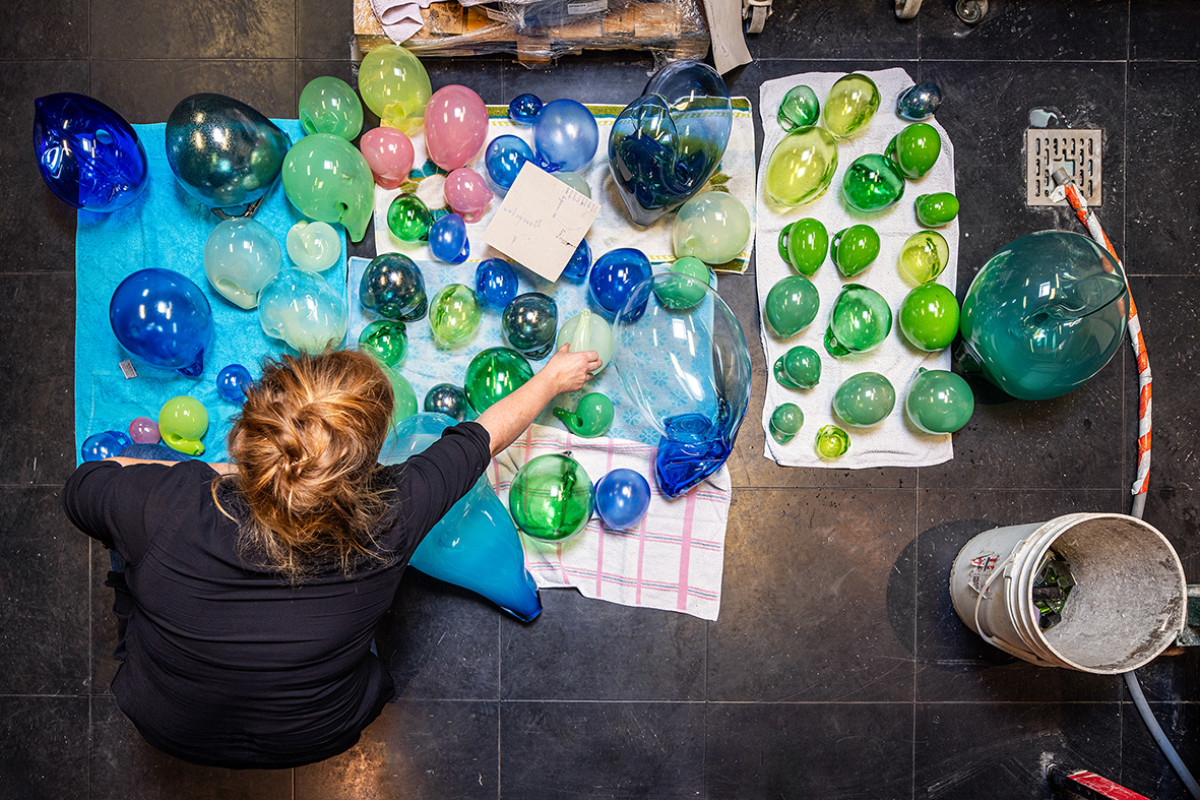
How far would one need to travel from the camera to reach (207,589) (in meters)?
1.08

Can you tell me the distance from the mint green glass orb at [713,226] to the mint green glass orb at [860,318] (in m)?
0.28

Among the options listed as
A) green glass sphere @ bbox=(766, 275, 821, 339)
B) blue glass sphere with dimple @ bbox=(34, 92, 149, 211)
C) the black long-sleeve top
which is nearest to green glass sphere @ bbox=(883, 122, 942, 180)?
green glass sphere @ bbox=(766, 275, 821, 339)

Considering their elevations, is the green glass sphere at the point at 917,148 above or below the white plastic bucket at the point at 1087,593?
above

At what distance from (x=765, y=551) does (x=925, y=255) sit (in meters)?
0.83

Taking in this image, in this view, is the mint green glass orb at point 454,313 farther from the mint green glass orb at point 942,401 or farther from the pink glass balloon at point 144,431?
the mint green glass orb at point 942,401

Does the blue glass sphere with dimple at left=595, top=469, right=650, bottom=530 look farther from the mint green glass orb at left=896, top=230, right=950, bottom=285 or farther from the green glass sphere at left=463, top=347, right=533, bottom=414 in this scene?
the mint green glass orb at left=896, top=230, right=950, bottom=285

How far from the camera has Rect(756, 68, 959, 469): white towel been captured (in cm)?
174

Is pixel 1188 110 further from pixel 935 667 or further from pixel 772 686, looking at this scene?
pixel 772 686

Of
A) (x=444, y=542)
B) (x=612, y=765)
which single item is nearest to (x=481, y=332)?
(x=444, y=542)

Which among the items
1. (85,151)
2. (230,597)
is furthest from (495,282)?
(85,151)

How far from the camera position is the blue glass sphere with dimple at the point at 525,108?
5.51 feet

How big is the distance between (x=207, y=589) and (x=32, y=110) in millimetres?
1544

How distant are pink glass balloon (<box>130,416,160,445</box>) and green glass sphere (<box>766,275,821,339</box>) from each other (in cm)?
152

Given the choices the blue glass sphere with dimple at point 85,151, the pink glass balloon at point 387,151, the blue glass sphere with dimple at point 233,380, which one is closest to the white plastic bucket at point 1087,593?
the pink glass balloon at point 387,151
